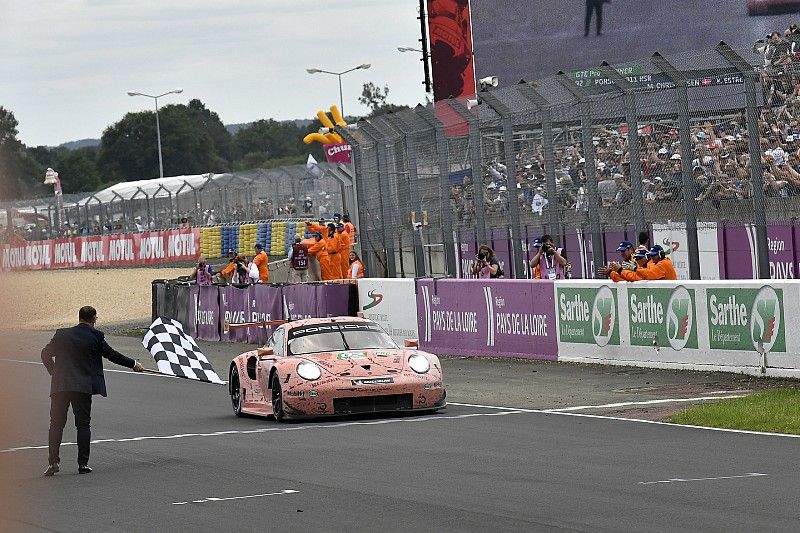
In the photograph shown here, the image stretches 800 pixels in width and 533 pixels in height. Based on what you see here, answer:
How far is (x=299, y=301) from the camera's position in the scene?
27.6m

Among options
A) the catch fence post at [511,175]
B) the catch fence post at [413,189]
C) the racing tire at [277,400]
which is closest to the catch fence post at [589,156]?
the catch fence post at [511,175]

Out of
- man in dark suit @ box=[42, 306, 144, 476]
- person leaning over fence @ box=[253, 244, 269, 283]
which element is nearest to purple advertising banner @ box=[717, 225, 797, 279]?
man in dark suit @ box=[42, 306, 144, 476]

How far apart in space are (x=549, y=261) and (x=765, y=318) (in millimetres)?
5728

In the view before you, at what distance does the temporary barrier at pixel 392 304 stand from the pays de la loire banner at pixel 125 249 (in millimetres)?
30229

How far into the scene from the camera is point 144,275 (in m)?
55.1

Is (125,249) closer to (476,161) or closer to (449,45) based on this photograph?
(449,45)

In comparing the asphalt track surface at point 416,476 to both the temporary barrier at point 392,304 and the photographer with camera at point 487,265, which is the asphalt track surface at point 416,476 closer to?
the photographer with camera at point 487,265

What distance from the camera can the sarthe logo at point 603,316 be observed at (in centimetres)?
1942

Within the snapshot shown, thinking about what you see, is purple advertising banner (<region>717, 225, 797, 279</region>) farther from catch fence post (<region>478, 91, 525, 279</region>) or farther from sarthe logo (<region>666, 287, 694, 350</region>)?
catch fence post (<region>478, 91, 525, 279</region>)

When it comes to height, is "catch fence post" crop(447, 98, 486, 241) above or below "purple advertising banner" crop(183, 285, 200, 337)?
above

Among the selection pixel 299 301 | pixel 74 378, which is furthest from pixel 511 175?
pixel 74 378

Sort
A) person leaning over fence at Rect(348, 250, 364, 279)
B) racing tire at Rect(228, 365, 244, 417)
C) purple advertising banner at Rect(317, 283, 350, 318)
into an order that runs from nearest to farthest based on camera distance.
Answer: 1. racing tire at Rect(228, 365, 244, 417)
2. purple advertising banner at Rect(317, 283, 350, 318)
3. person leaning over fence at Rect(348, 250, 364, 279)

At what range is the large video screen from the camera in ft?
111

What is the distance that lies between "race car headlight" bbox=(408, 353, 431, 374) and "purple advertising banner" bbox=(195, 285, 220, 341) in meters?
16.3
